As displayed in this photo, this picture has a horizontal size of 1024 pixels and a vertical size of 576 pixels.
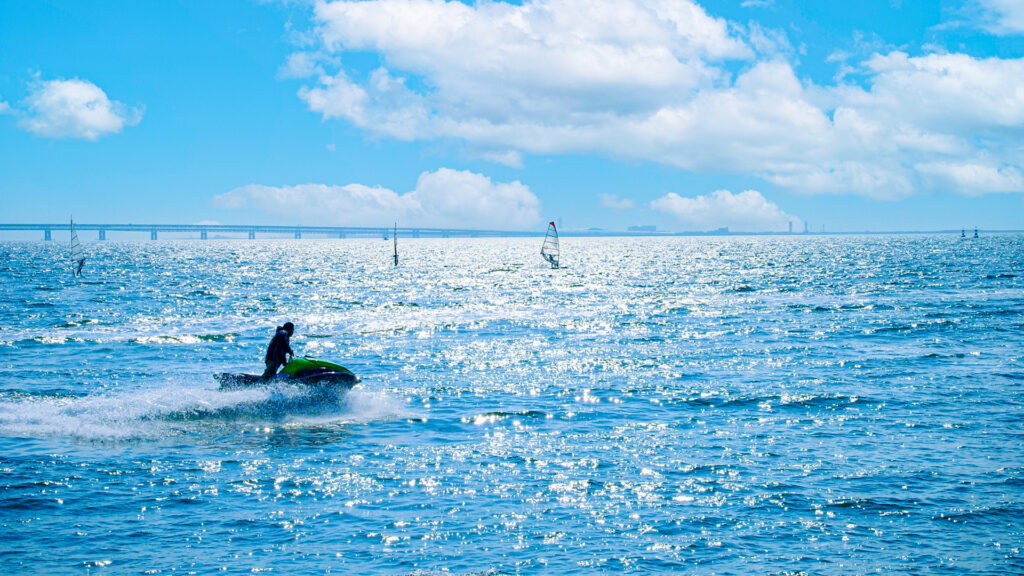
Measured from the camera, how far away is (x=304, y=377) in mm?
25281

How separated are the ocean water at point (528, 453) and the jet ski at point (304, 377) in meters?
0.43

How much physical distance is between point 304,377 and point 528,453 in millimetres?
8109

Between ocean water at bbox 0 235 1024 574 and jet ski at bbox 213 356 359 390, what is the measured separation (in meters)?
0.43

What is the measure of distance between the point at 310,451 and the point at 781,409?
1423cm

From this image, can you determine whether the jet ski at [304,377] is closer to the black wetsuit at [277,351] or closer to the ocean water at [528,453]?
the black wetsuit at [277,351]

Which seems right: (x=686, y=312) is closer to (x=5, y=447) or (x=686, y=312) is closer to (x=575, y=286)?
(x=575, y=286)

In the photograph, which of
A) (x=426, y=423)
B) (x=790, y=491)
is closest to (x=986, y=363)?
(x=790, y=491)

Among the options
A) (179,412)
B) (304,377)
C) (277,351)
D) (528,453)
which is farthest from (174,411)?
(528,453)

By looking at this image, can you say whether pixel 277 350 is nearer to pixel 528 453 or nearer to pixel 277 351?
pixel 277 351

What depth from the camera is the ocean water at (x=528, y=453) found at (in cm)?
1466

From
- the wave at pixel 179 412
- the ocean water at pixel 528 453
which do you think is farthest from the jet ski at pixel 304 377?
the ocean water at pixel 528 453

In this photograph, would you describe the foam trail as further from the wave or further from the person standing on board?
the person standing on board

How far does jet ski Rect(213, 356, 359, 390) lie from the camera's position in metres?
25.3

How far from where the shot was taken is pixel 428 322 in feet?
173
